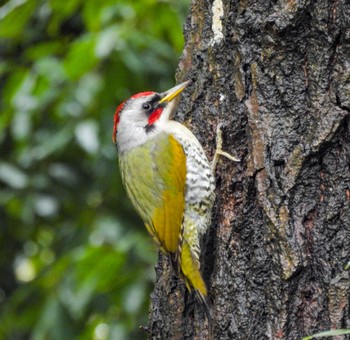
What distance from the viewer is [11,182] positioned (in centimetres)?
733

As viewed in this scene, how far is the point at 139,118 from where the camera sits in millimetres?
5086

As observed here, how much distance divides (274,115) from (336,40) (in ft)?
1.28

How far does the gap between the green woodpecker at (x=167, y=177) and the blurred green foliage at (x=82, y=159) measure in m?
1.11

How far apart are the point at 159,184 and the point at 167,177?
2.3 inches

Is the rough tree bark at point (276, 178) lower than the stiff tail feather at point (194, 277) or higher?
higher

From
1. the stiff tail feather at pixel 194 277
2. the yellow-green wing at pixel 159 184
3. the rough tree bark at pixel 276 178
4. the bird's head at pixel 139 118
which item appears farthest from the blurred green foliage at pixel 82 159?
the rough tree bark at pixel 276 178

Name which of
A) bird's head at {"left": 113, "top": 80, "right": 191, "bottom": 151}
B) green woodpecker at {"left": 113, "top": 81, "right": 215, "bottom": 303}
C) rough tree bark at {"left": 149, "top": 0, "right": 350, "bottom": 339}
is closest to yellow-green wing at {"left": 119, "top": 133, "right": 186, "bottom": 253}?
green woodpecker at {"left": 113, "top": 81, "right": 215, "bottom": 303}

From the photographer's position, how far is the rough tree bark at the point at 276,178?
3.43 metres

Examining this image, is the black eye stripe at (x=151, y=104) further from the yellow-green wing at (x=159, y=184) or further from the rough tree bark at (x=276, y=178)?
the rough tree bark at (x=276, y=178)

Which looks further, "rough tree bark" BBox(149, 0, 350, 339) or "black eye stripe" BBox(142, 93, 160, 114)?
"black eye stripe" BBox(142, 93, 160, 114)

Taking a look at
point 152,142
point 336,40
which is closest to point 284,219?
point 336,40

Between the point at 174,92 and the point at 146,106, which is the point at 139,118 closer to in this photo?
the point at 146,106

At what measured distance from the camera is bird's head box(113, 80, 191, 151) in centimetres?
495

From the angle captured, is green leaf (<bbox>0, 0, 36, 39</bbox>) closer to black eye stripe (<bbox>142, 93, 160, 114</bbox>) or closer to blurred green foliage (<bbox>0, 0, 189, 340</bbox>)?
blurred green foliage (<bbox>0, 0, 189, 340</bbox>)
